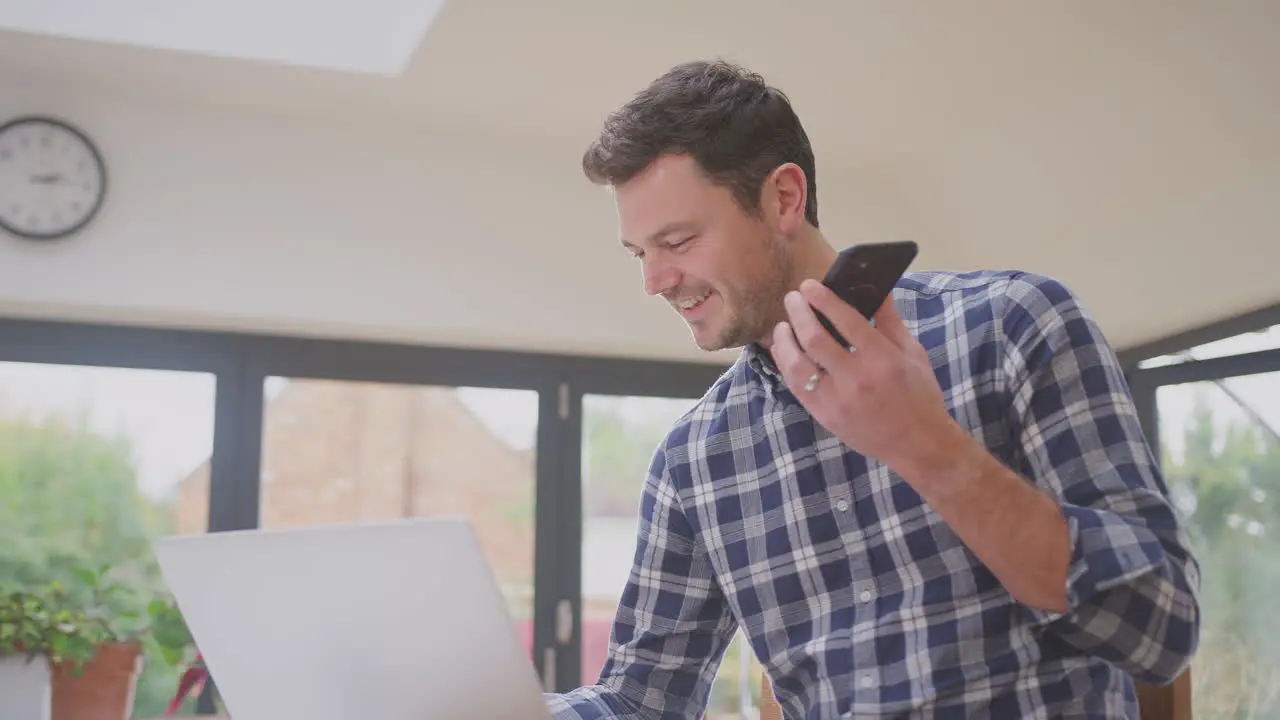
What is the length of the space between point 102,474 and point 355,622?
8.45ft

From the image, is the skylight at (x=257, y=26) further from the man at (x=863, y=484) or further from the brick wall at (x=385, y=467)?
the man at (x=863, y=484)

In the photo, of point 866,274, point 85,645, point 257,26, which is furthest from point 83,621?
point 866,274

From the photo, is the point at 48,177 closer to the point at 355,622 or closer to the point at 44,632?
the point at 44,632

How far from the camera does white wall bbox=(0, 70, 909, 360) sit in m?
3.30

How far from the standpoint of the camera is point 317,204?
3.51m

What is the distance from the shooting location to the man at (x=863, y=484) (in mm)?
1000

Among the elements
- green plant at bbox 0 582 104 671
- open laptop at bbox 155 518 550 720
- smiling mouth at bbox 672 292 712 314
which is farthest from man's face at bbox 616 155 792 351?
green plant at bbox 0 582 104 671

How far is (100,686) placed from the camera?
300 cm

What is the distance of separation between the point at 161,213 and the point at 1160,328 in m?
2.69

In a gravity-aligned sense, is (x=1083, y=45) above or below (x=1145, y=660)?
above

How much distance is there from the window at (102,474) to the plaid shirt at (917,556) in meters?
2.25

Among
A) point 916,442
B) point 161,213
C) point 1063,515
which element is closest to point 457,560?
point 916,442

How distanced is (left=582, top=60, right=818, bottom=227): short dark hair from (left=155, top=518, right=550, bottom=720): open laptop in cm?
57

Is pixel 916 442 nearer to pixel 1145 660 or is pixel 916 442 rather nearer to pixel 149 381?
pixel 1145 660
